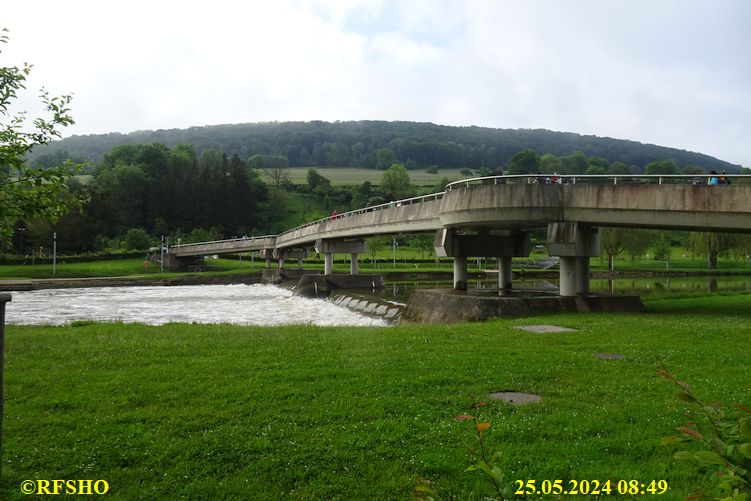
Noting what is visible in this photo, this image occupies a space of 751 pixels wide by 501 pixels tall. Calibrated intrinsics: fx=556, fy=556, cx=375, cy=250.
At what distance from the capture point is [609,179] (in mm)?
25547

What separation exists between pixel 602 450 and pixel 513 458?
48.3 inches

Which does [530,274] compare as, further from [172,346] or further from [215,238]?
[215,238]

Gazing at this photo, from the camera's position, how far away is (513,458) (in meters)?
6.39

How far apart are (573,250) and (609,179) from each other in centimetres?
374

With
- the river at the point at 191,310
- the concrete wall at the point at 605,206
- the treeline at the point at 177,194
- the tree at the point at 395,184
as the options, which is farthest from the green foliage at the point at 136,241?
the concrete wall at the point at 605,206

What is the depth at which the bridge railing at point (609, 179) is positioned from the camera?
70.3 ft

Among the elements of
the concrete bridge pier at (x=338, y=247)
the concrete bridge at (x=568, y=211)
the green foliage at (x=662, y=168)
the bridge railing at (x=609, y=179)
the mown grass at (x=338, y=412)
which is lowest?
the mown grass at (x=338, y=412)

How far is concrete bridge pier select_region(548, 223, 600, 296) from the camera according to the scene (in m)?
25.2

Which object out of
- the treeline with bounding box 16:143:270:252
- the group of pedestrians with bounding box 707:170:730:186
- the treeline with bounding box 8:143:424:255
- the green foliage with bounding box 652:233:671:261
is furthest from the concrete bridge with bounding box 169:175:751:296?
the treeline with bounding box 16:143:270:252

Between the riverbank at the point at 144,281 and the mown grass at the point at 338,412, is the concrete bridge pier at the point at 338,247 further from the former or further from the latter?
the mown grass at the point at 338,412

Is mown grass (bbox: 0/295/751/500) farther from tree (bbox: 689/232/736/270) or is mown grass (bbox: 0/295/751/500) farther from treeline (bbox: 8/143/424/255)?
treeline (bbox: 8/143/424/255)

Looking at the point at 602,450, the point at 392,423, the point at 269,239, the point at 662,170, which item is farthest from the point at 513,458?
the point at 662,170

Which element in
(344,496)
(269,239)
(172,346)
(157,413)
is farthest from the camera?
(269,239)

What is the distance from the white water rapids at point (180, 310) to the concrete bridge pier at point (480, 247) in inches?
216
